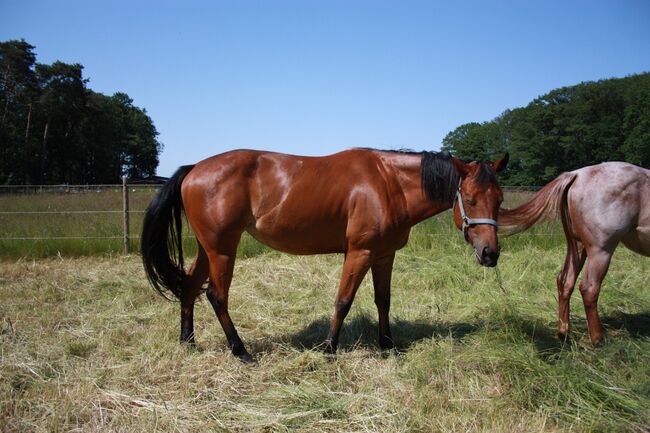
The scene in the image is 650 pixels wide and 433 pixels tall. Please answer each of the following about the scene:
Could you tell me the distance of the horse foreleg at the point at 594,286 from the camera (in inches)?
142

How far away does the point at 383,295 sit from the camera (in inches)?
150

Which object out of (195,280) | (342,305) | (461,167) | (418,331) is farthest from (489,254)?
(195,280)

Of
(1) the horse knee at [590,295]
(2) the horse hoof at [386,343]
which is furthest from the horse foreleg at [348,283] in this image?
(1) the horse knee at [590,295]

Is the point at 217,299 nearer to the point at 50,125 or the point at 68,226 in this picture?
the point at 68,226

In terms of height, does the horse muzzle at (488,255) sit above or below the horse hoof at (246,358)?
above

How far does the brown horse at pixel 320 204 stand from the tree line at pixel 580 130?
1406 inches

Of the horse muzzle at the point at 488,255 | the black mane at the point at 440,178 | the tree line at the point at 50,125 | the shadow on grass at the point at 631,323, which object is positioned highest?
the tree line at the point at 50,125

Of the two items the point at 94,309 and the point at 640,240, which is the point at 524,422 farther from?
the point at 94,309

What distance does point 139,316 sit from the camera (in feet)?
14.6

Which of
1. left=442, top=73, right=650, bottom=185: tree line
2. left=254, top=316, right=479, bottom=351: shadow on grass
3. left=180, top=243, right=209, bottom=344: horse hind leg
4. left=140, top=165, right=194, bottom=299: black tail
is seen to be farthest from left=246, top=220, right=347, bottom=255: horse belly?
left=442, top=73, right=650, bottom=185: tree line

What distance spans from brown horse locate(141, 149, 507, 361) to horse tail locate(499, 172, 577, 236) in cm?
100

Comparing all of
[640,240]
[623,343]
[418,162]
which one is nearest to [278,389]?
[418,162]

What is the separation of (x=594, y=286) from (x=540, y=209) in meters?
0.88

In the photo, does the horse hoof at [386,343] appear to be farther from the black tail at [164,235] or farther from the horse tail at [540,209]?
the black tail at [164,235]
